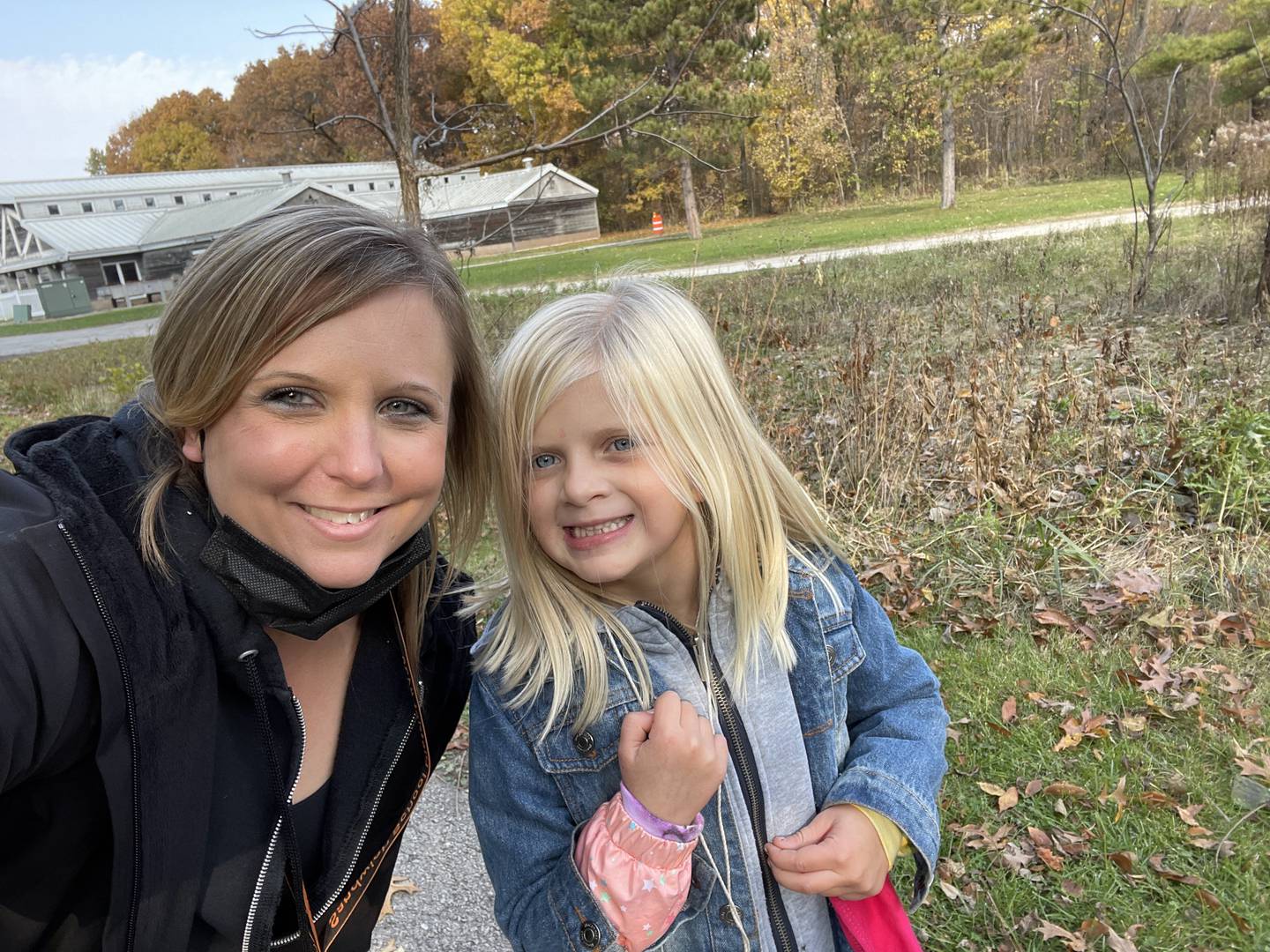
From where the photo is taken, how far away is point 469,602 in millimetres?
1839

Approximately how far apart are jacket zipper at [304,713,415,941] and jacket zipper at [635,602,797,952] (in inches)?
20.4

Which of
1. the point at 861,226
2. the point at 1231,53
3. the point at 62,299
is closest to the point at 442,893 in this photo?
the point at 861,226

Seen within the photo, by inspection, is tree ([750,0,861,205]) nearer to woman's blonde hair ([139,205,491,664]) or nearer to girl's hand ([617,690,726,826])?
woman's blonde hair ([139,205,491,664])

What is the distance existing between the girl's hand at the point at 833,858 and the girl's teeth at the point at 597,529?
64 cm

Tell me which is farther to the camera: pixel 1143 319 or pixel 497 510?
pixel 1143 319

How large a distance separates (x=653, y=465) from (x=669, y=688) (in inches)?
16.8

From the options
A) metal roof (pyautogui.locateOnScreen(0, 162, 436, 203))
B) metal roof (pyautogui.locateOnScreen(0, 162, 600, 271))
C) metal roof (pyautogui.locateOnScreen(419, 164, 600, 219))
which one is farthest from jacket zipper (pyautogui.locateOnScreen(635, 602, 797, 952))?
metal roof (pyautogui.locateOnScreen(0, 162, 436, 203))

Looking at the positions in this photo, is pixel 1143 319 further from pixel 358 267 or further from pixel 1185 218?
pixel 358 267

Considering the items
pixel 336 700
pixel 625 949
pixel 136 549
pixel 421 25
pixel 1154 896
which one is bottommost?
pixel 1154 896

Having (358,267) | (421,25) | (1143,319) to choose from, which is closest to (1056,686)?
(358,267)

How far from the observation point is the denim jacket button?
1.37m

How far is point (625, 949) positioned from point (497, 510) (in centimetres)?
84

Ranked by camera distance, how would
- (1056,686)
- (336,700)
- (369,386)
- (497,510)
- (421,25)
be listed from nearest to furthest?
(369,386) < (336,700) < (497,510) < (1056,686) < (421,25)

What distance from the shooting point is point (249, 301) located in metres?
1.28
